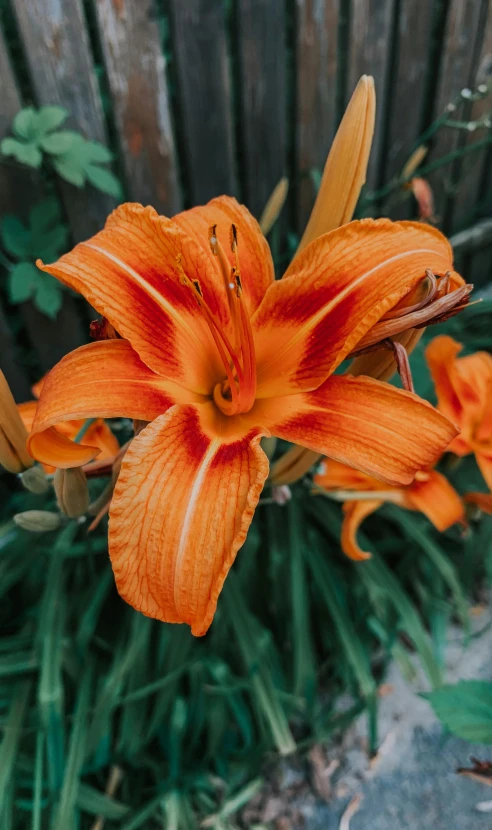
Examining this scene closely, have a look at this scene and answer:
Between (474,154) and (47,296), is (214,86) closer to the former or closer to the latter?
(47,296)

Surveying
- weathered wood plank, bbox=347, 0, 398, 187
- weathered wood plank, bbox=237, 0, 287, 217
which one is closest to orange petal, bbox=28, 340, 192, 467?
weathered wood plank, bbox=237, 0, 287, 217

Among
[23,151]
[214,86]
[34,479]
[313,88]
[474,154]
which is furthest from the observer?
[474,154]

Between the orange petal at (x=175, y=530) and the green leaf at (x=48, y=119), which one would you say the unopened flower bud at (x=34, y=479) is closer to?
the orange petal at (x=175, y=530)

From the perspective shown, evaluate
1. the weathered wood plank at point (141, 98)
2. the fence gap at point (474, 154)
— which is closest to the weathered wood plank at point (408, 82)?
the fence gap at point (474, 154)

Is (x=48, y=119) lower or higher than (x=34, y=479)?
higher

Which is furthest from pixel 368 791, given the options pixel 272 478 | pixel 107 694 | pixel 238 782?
pixel 272 478

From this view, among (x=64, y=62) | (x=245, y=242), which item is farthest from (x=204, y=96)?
(x=245, y=242)

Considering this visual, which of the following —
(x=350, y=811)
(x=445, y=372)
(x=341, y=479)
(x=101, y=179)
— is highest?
(x=101, y=179)
